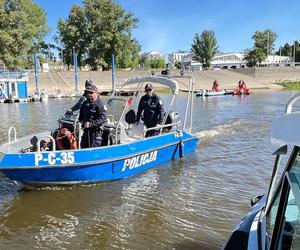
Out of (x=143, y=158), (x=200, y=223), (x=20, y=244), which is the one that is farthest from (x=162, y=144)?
(x=20, y=244)

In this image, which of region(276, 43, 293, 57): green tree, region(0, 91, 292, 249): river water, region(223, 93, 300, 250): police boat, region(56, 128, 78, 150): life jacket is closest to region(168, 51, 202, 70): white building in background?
region(0, 91, 292, 249): river water

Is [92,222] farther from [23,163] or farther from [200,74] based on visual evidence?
[200,74]

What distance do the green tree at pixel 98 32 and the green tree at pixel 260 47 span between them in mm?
39292

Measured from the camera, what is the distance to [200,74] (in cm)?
6856

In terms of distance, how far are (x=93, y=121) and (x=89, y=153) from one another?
87 centimetres

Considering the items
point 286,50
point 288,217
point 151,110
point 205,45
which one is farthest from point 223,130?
point 286,50

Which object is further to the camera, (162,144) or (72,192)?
(162,144)

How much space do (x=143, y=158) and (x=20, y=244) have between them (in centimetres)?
399

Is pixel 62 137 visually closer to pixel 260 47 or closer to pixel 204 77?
pixel 204 77

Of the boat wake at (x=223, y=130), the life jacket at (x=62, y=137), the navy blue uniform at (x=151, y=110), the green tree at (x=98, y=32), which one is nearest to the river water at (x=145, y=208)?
the life jacket at (x=62, y=137)

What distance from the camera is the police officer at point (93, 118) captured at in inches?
334

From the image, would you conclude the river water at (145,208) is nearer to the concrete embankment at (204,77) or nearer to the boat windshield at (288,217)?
the boat windshield at (288,217)

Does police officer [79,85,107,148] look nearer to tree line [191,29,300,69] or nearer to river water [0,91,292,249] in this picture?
river water [0,91,292,249]

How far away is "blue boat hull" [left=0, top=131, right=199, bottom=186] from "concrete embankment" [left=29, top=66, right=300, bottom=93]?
41.0 m
